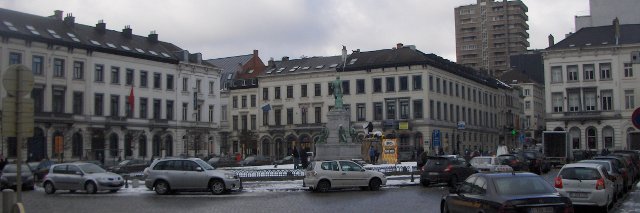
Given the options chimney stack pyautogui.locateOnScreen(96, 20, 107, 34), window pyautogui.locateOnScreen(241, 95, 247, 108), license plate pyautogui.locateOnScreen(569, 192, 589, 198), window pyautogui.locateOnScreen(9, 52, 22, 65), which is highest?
chimney stack pyautogui.locateOnScreen(96, 20, 107, 34)

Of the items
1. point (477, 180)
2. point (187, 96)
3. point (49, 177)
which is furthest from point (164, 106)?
point (477, 180)

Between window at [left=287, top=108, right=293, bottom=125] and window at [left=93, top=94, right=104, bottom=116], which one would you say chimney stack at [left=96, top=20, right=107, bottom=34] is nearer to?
window at [left=93, top=94, right=104, bottom=116]

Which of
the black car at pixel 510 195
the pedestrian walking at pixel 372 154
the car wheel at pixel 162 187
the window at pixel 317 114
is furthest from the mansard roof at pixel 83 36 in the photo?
the black car at pixel 510 195

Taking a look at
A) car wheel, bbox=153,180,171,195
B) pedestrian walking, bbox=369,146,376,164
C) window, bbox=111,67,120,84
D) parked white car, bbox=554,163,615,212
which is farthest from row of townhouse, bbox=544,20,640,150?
parked white car, bbox=554,163,615,212

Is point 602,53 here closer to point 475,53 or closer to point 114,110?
point 114,110

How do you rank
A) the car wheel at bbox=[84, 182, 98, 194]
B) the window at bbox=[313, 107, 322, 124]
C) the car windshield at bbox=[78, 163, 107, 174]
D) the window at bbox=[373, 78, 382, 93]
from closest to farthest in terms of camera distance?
the car wheel at bbox=[84, 182, 98, 194] → the car windshield at bbox=[78, 163, 107, 174] → the window at bbox=[373, 78, 382, 93] → the window at bbox=[313, 107, 322, 124]

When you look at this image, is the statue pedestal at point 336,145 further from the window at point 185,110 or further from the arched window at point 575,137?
the arched window at point 575,137

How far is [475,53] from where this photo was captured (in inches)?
5920

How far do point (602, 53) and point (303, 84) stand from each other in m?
35.5

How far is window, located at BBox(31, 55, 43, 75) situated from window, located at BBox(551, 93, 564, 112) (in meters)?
52.4

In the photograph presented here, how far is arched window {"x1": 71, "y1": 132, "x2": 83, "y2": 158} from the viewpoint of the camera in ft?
207

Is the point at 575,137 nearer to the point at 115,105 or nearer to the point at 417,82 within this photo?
the point at 417,82

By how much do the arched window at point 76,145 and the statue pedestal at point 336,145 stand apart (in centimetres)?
2710

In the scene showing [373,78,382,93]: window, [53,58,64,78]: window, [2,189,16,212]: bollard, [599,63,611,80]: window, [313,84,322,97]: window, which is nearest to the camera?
[2,189,16,212]: bollard
